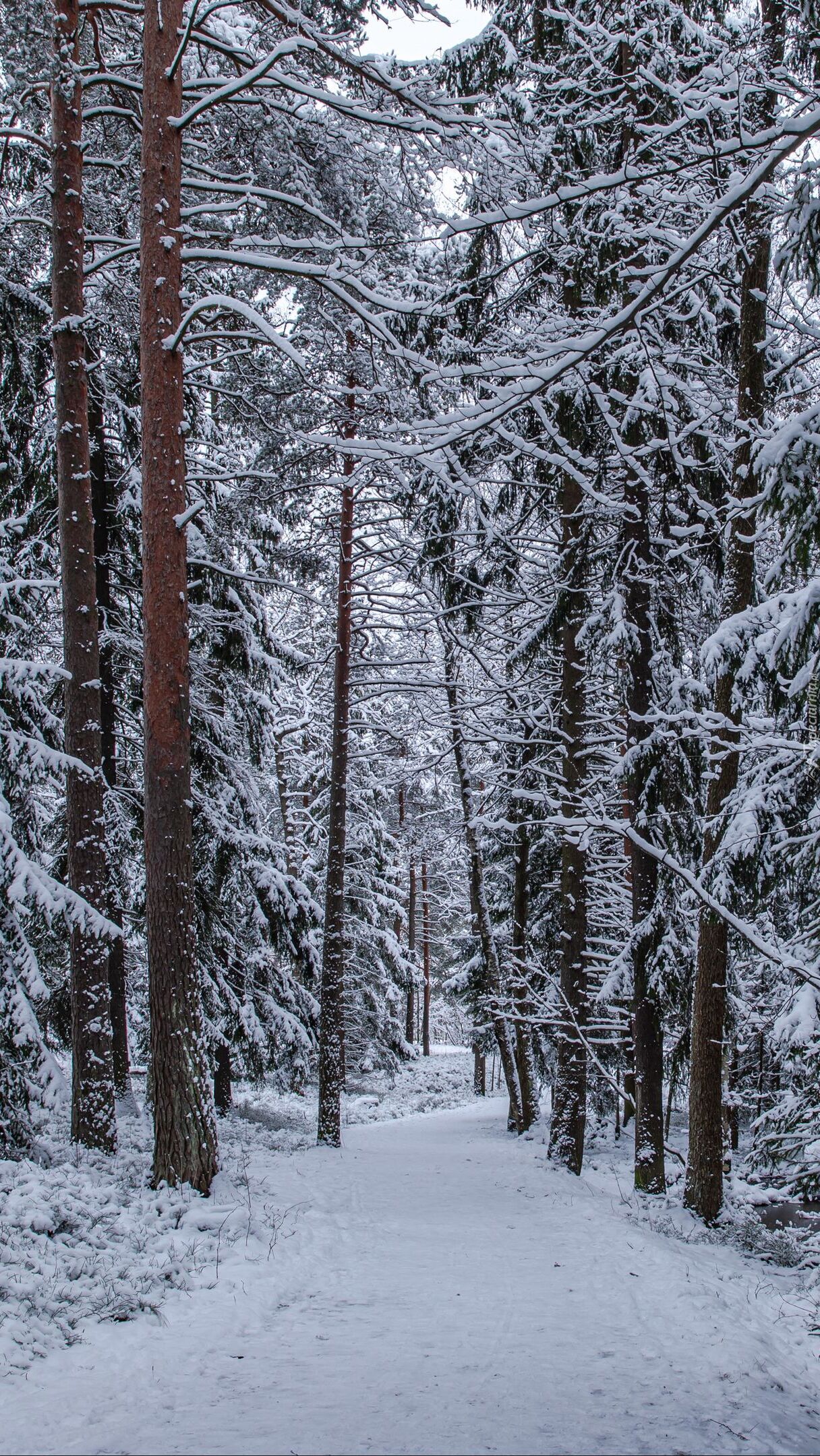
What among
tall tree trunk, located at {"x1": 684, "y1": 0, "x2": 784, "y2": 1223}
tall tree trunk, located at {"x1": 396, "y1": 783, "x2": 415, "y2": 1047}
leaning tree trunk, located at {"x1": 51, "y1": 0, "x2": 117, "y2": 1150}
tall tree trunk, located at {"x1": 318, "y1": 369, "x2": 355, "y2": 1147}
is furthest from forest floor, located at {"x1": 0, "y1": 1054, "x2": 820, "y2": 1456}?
tall tree trunk, located at {"x1": 396, "y1": 783, "x2": 415, "y2": 1047}

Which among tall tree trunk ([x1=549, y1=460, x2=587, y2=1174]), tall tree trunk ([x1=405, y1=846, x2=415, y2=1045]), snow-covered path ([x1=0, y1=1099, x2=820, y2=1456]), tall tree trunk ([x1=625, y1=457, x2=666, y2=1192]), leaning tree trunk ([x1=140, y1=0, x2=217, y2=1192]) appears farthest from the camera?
tall tree trunk ([x1=405, y1=846, x2=415, y2=1045])

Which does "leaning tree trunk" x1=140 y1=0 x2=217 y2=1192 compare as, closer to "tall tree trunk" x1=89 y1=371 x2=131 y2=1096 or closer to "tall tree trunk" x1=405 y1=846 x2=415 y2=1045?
"tall tree trunk" x1=89 y1=371 x2=131 y2=1096

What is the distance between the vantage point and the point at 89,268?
25.8ft

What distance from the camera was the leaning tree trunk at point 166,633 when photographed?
6289 millimetres

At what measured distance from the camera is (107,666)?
10.8m

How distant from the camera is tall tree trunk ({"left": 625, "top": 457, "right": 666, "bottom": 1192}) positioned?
8.85m

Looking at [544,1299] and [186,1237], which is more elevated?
[186,1237]

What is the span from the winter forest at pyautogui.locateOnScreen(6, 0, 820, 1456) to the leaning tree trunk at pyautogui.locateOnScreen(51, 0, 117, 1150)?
0.05m

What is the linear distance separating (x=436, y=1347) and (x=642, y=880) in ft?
18.7

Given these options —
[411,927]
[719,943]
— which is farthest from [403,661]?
[411,927]

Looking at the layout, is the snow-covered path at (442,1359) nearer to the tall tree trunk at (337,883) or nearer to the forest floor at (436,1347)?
the forest floor at (436,1347)

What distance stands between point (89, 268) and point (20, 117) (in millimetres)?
2236

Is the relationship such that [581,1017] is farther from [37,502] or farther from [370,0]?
[370,0]

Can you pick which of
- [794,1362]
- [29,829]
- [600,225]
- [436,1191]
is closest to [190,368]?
[600,225]
